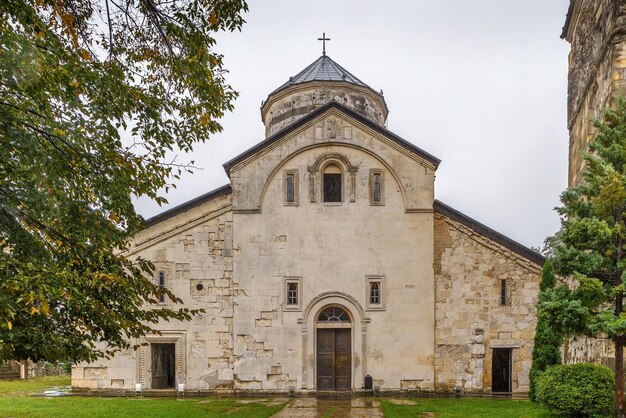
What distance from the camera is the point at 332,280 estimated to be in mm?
17766

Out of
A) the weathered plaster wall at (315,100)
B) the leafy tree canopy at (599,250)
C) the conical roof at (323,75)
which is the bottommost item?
the leafy tree canopy at (599,250)

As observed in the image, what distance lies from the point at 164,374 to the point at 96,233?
12518mm

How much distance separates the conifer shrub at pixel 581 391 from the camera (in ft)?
32.3

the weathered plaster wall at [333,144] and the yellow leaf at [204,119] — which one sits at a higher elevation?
the weathered plaster wall at [333,144]

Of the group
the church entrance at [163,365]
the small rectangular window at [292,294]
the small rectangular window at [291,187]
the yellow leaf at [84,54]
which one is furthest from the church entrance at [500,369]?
the yellow leaf at [84,54]

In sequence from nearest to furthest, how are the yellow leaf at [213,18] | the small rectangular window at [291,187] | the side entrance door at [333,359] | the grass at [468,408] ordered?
the yellow leaf at [213,18]
the grass at [468,408]
the side entrance door at [333,359]
the small rectangular window at [291,187]

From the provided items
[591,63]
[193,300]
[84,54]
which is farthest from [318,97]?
[84,54]

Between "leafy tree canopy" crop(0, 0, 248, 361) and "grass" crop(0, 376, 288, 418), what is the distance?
758cm

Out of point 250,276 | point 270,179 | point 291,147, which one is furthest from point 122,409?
point 291,147

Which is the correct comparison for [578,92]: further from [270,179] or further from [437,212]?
[270,179]

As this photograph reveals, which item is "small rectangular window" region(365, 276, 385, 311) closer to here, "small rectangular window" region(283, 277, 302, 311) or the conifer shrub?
"small rectangular window" region(283, 277, 302, 311)

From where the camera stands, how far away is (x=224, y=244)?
58.9 ft

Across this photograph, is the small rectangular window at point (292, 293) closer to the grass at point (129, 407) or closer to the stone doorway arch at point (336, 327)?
the stone doorway arch at point (336, 327)

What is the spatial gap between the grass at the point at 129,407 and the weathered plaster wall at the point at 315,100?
12.8 metres
